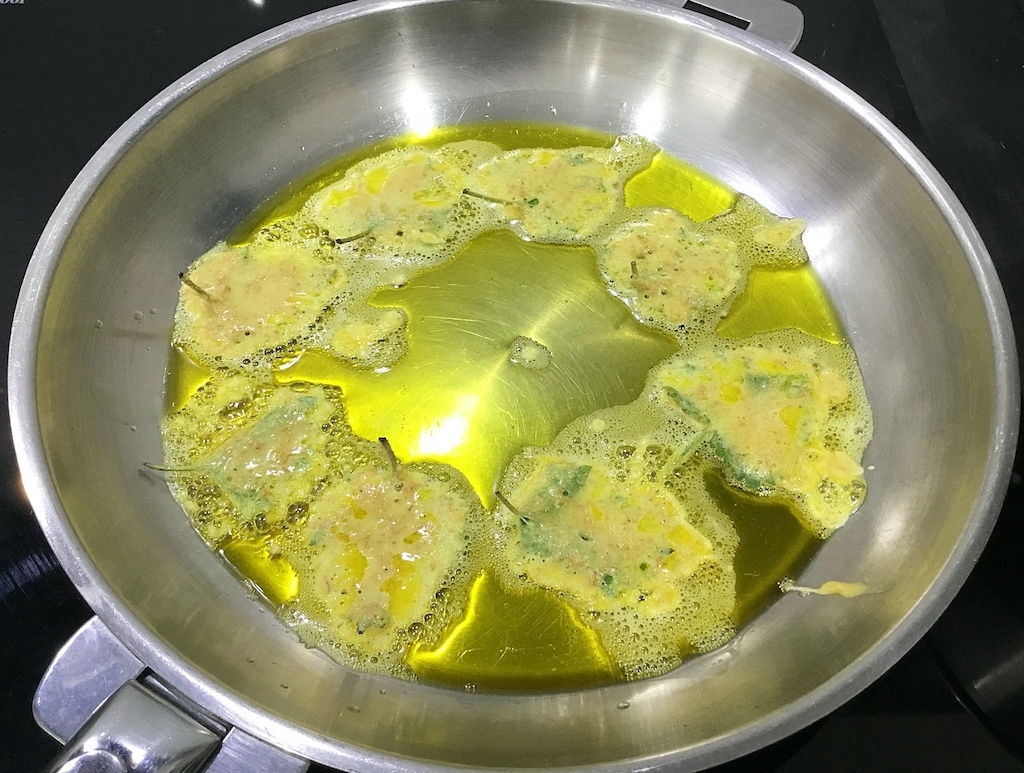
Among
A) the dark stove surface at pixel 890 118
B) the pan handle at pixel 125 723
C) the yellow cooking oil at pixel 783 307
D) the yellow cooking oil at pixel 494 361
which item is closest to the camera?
the pan handle at pixel 125 723

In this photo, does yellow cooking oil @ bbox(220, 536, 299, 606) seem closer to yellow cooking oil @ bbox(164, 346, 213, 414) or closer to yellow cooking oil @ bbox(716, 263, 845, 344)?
yellow cooking oil @ bbox(164, 346, 213, 414)

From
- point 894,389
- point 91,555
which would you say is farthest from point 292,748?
point 894,389

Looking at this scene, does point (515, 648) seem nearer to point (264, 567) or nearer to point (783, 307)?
point (264, 567)

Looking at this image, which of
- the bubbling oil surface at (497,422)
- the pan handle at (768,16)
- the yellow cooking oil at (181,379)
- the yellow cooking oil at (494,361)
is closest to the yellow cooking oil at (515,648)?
the bubbling oil surface at (497,422)

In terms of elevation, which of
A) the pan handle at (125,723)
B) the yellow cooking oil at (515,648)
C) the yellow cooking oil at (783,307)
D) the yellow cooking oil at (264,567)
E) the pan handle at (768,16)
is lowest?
the yellow cooking oil at (515,648)

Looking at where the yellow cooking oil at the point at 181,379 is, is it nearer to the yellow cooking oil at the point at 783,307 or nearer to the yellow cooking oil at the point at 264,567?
the yellow cooking oil at the point at 264,567

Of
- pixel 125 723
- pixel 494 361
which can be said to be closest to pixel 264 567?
pixel 125 723

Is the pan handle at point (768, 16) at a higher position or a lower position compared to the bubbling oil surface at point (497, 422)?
higher
